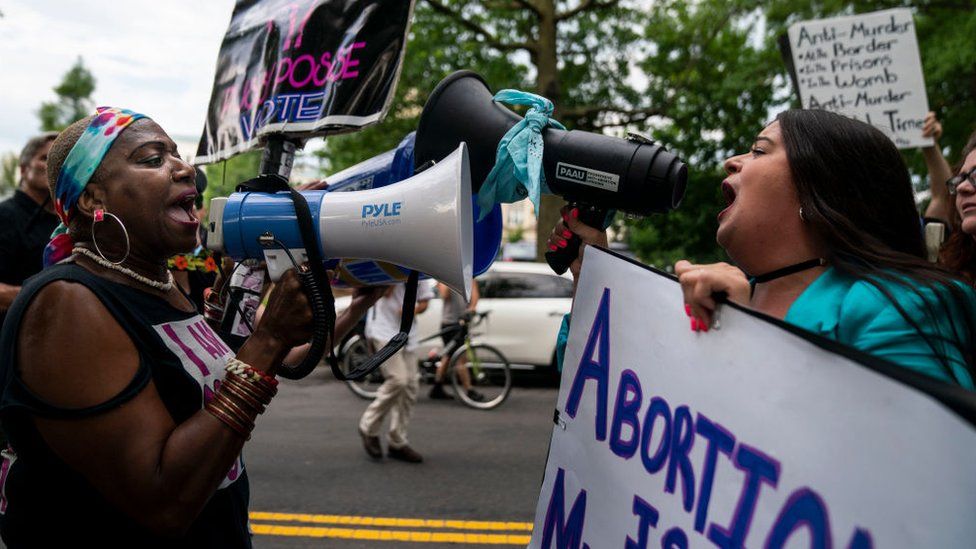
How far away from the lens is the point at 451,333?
7.75 metres

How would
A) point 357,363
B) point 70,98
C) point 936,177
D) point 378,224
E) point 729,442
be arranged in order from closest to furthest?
point 729,442 < point 378,224 < point 936,177 < point 357,363 < point 70,98

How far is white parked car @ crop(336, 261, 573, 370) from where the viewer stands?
8.48 meters

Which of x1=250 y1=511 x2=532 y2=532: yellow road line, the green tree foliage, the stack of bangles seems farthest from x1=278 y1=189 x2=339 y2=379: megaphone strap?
the green tree foliage

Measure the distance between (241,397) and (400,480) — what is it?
11.7ft

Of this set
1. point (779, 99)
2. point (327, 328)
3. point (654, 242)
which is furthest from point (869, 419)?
Result: point (654, 242)

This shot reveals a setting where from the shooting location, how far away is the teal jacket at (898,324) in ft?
3.41

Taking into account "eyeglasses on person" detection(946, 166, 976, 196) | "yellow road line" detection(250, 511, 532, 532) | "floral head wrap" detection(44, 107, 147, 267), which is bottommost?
"yellow road line" detection(250, 511, 532, 532)

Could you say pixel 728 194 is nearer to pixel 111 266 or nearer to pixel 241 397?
pixel 241 397

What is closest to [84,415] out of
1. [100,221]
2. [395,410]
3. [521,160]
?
[100,221]

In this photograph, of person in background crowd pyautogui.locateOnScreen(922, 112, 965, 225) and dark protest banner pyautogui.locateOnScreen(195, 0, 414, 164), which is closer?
dark protest banner pyautogui.locateOnScreen(195, 0, 414, 164)

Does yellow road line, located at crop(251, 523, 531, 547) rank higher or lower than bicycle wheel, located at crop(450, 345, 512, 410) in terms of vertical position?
higher

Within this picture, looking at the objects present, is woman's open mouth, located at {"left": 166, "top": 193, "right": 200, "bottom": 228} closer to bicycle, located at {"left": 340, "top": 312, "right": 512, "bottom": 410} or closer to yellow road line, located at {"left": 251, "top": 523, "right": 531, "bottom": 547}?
yellow road line, located at {"left": 251, "top": 523, "right": 531, "bottom": 547}

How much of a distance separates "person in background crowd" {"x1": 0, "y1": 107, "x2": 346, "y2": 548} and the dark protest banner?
0.32 m

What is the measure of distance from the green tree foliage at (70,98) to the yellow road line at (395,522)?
190 ft
